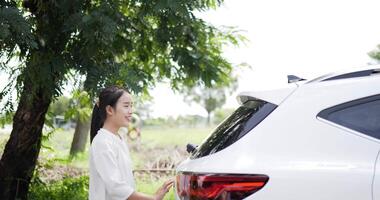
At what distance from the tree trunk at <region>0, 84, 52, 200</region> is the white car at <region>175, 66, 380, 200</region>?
4122 mm

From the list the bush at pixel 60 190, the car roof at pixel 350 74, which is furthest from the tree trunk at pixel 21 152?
the car roof at pixel 350 74

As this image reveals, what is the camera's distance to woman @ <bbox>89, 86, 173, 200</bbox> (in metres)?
3.19

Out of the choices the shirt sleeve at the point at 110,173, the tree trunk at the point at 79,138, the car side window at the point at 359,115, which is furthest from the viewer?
the tree trunk at the point at 79,138

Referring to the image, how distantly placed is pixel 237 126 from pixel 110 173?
0.84 m

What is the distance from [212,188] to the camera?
8.56 feet

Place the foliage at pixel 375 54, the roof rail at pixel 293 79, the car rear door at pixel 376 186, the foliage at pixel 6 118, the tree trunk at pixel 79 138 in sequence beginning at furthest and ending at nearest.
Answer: the foliage at pixel 375 54, the tree trunk at pixel 79 138, the foliage at pixel 6 118, the roof rail at pixel 293 79, the car rear door at pixel 376 186

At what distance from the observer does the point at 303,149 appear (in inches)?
103

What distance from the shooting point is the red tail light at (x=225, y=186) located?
2553mm

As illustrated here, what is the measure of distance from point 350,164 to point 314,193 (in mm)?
222

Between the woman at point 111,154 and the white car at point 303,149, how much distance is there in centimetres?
50

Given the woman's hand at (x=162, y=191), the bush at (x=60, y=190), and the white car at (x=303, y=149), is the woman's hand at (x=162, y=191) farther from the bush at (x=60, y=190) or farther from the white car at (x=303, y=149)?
the bush at (x=60, y=190)

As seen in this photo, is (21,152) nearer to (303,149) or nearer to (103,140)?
(103,140)

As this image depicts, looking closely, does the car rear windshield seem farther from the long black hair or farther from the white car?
the long black hair

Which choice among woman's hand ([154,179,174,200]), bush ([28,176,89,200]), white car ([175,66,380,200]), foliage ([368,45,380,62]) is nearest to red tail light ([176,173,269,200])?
white car ([175,66,380,200])
